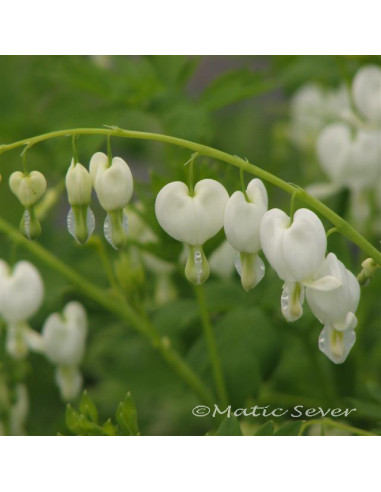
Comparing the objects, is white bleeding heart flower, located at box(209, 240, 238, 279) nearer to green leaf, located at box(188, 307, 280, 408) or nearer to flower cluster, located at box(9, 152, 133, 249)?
green leaf, located at box(188, 307, 280, 408)

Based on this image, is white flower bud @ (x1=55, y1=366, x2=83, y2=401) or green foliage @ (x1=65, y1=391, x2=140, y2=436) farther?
white flower bud @ (x1=55, y1=366, x2=83, y2=401)

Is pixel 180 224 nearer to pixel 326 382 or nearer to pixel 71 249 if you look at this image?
pixel 326 382

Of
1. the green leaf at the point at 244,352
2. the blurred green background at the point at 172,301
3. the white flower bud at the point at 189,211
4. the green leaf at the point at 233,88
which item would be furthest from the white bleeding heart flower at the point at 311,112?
the white flower bud at the point at 189,211

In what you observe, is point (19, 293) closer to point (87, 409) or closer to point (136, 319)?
point (136, 319)

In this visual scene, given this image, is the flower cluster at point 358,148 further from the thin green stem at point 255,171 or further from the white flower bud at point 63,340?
the thin green stem at point 255,171

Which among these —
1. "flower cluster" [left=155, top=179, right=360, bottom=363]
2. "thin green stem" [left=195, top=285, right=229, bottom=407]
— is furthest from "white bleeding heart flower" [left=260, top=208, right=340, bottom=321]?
"thin green stem" [left=195, top=285, right=229, bottom=407]

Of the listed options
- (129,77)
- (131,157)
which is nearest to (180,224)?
(129,77)
